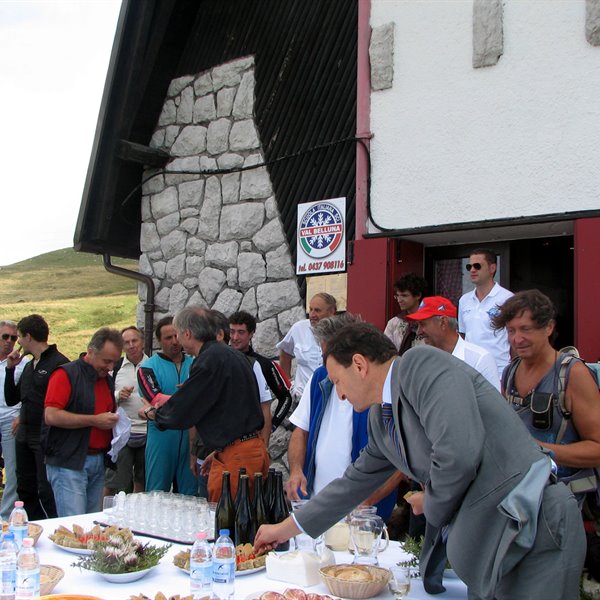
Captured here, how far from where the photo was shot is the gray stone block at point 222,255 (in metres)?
7.58

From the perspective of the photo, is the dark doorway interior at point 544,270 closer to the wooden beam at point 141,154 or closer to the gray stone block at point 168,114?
the wooden beam at point 141,154

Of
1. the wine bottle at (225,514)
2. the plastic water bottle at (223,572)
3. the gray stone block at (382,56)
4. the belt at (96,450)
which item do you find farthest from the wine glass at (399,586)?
the gray stone block at (382,56)

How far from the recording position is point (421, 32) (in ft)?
20.2

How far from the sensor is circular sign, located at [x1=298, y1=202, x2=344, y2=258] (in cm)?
666

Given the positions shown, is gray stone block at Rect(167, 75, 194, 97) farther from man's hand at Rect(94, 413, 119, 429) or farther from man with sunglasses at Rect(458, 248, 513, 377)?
man's hand at Rect(94, 413, 119, 429)

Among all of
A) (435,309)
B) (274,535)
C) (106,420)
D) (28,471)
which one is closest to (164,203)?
(28,471)

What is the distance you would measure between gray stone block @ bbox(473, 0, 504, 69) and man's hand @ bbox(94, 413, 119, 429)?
384 cm

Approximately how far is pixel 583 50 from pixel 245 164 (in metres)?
3.50

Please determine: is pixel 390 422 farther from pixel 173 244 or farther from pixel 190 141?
pixel 190 141

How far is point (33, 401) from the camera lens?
19.9 feet

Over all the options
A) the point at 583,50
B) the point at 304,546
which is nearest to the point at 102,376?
the point at 304,546

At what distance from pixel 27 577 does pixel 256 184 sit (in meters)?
5.50

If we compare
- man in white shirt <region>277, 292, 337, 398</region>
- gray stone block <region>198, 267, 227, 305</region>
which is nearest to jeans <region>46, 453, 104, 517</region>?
man in white shirt <region>277, 292, 337, 398</region>

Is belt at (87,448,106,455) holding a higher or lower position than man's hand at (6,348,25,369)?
lower
